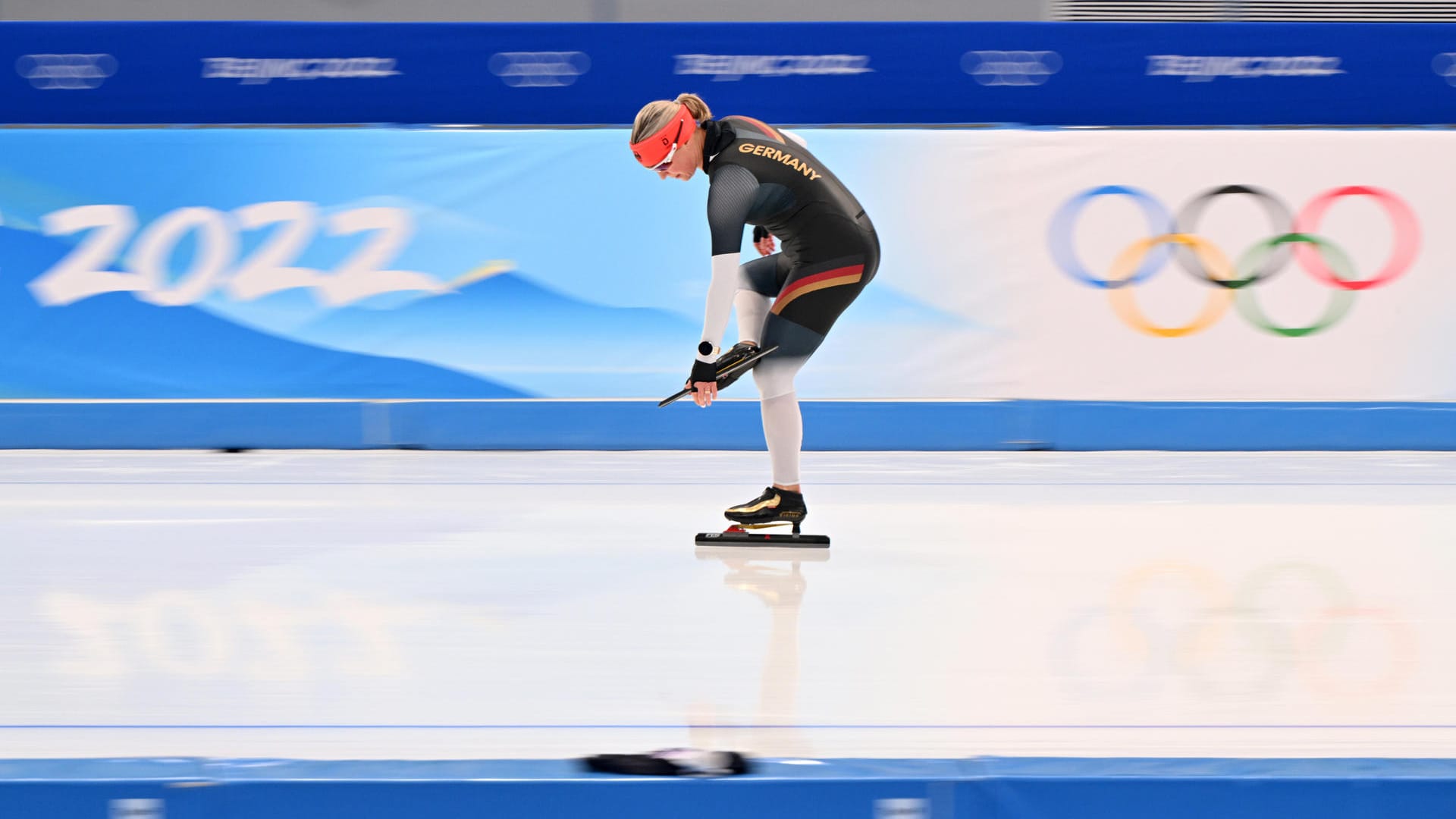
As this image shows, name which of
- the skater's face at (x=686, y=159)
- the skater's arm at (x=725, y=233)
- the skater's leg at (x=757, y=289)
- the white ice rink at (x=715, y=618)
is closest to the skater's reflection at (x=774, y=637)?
the white ice rink at (x=715, y=618)

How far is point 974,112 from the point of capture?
20.3 feet

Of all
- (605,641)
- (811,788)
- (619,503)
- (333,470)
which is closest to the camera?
(811,788)

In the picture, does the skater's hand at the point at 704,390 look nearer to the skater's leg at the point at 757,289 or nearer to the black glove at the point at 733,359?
the black glove at the point at 733,359

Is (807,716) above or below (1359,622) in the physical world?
below

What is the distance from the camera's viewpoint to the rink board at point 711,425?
19.5 ft

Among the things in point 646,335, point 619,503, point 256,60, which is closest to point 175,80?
point 256,60

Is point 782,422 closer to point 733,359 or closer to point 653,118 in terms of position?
point 733,359

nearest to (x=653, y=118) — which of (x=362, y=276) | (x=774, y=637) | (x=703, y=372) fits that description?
(x=703, y=372)

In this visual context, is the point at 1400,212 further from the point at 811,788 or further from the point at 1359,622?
the point at 811,788

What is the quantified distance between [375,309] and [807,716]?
424cm

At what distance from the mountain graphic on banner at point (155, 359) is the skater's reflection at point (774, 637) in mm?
2567

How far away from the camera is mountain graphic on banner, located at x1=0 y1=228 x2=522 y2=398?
235 inches

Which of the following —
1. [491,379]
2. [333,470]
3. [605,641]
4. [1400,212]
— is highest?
[1400,212]

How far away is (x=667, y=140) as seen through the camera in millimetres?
3709
